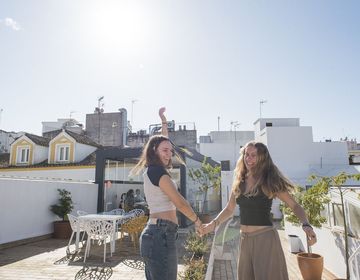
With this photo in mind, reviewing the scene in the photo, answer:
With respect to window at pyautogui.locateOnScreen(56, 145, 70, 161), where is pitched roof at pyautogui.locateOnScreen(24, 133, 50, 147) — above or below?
above

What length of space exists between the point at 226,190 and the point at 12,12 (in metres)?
14.1

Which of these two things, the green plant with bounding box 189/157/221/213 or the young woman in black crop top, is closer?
the young woman in black crop top

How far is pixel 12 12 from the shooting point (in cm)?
Result: 643

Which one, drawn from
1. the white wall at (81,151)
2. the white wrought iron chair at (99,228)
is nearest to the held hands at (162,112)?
the white wrought iron chair at (99,228)

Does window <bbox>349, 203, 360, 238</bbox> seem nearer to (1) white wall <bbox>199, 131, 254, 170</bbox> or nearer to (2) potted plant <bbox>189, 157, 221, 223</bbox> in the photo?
(2) potted plant <bbox>189, 157, 221, 223</bbox>

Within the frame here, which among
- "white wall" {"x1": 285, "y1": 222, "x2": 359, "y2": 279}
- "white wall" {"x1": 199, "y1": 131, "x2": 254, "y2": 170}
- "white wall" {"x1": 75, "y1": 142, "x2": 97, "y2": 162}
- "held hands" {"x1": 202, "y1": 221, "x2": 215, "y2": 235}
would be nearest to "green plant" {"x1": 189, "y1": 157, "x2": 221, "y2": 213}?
"white wall" {"x1": 285, "y1": 222, "x2": 359, "y2": 279}

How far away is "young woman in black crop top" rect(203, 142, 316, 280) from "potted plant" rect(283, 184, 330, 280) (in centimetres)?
310

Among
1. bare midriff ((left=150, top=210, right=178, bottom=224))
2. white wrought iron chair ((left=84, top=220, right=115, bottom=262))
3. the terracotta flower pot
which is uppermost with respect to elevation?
bare midriff ((left=150, top=210, right=178, bottom=224))

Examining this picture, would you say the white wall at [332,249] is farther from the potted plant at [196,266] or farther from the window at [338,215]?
the potted plant at [196,266]

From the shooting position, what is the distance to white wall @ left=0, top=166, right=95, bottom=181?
58.1 feet

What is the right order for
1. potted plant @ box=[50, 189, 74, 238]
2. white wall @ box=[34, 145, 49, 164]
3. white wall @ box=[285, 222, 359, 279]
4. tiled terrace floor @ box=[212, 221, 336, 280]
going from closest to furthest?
white wall @ box=[285, 222, 359, 279] → tiled terrace floor @ box=[212, 221, 336, 280] → potted plant @ box=[50, 189, 74, 238] → white wall @ box=[34, 145, 49, 164]

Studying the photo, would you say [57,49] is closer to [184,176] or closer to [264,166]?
[184,176]

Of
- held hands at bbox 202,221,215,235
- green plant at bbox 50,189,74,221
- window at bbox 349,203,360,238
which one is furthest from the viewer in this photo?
green plant at bbox 50,189,74,221

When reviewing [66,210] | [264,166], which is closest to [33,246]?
[66,210]
